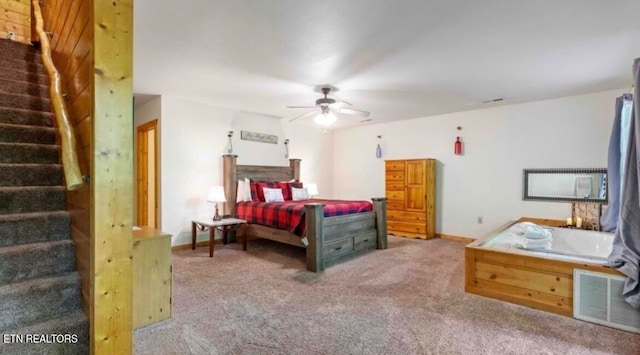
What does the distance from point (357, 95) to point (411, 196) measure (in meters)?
2.38

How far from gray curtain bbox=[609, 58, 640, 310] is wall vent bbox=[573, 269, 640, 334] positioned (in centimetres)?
7

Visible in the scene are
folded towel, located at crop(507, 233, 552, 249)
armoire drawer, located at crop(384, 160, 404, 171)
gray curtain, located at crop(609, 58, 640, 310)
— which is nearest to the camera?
gray curtain, located at crop(609, 58, 640, 310)

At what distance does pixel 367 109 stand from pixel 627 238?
147 inches

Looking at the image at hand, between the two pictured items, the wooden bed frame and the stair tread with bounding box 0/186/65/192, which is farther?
the wooden bed frame

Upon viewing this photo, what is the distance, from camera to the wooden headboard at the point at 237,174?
5230 mm

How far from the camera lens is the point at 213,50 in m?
2.92

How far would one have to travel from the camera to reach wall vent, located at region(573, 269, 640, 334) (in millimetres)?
2342

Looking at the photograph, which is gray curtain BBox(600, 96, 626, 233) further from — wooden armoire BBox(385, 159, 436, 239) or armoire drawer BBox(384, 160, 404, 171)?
armoire drawer BBox(384, 160, 404, 171)

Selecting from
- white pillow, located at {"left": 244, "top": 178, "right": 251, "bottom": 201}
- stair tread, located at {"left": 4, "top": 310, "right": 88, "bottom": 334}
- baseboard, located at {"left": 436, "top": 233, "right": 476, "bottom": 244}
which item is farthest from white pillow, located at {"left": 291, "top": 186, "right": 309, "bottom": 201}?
stair tread, located at {"left": 4, "top": 310, "right": 88, "bottom": 334}

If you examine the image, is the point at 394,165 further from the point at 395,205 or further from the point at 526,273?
the point at 526,273

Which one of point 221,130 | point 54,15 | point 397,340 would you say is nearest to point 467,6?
point 397,340

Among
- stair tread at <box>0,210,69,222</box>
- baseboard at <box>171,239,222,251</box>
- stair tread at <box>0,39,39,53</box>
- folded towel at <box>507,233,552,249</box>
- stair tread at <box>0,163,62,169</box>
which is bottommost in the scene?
baseboard at <box>171,239,222,251</box>

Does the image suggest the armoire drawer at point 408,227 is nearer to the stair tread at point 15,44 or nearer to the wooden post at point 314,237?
the wooden post at point 314,237

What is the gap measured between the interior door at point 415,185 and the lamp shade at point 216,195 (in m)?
3.37
